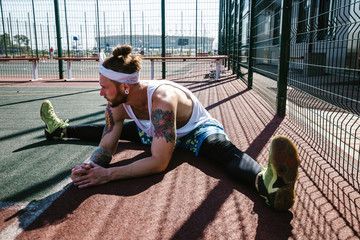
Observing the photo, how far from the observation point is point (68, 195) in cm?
220

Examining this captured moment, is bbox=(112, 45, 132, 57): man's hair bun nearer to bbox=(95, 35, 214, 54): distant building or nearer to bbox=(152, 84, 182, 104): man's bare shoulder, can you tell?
bbox=(152, 84, 182, 104): man's bare shoulder

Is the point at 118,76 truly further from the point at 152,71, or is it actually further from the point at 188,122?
the point at 152,71

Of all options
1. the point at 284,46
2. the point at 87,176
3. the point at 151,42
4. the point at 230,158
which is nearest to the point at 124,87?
the point at 87,176

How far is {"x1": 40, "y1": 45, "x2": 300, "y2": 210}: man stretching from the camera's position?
6.17ft

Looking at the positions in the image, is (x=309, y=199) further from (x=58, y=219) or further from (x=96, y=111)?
(x=96, y=111)

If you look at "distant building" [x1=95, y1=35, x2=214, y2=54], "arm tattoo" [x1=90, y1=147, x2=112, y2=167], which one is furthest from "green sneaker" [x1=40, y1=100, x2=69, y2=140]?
"distant building" [x1=95, y1=35, x2=214, y2=54]

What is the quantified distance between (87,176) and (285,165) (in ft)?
4.68

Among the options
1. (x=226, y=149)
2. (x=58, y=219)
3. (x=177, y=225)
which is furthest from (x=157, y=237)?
(x=226, y=149)

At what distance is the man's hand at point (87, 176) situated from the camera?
7.44ft

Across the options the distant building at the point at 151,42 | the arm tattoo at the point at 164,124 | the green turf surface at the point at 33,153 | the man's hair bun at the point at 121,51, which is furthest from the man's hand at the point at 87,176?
the distant building at the point at 151,42

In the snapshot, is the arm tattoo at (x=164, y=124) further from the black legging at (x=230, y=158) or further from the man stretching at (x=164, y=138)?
the black legging at (x=230, y=158)

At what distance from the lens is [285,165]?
1.82m

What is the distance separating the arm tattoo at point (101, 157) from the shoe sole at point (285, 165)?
1430 mm

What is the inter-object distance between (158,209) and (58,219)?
24.9 inches
